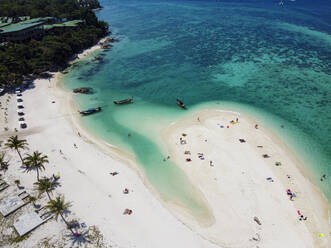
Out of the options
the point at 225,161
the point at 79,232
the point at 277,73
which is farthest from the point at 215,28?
the point at 79,232

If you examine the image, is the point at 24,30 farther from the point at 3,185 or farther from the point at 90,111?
the point at 3,185

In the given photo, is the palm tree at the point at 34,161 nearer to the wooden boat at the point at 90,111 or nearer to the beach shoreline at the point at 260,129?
the beach shoreline at the point at 260,129

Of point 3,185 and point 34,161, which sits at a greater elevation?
point 34,161

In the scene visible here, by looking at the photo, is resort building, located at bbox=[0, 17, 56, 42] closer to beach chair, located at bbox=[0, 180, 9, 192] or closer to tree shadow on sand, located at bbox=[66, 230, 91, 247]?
beach chair, located at bbox=[0, 180, 9, 192]

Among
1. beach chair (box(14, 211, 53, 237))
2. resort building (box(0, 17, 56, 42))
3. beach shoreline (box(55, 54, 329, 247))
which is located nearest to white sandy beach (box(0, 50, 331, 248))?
beach shoreline (box(55, 54, 329, 247))

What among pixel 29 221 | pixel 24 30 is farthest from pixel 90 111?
pixel 24 30
